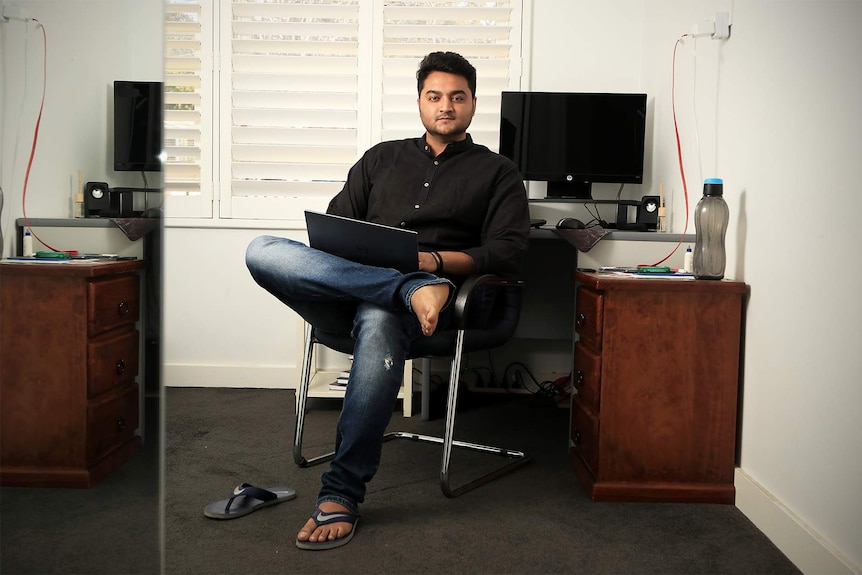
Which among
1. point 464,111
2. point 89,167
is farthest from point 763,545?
point 89,167

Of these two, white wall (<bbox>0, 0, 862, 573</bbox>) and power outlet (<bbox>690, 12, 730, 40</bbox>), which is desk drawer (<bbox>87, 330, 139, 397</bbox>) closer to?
white wall (<bbox>0, 0, 862, 573</bbox>)

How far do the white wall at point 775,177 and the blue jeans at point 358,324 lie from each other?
812 mm

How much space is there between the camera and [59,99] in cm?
64

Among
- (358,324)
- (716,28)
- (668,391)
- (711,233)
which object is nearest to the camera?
(358,324)

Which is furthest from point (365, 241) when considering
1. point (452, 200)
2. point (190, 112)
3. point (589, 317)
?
point (190, 112)

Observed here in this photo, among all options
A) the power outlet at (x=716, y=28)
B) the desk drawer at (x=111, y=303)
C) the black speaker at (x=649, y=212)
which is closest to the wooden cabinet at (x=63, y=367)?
the desk drawer at (x=111, y=303)

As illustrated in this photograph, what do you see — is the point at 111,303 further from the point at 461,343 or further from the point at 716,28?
the point at 716,28

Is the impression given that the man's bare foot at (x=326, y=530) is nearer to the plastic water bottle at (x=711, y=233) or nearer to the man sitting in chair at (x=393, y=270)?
the man sitting in chair at (x=393, y=270)

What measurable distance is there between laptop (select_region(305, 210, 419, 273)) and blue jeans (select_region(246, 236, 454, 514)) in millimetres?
79

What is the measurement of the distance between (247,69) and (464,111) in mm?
1331

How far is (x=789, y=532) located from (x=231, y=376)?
2.41 metres

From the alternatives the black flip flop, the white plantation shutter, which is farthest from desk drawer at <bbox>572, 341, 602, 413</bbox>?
the white plantation shutter

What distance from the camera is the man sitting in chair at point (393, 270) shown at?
183cm

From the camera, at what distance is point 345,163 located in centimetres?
340
